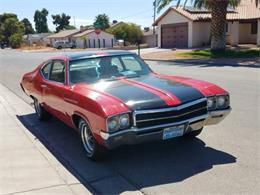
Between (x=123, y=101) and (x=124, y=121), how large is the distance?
288 millimetres

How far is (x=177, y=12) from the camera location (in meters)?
43.9

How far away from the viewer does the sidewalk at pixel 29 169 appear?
4723 millimetres

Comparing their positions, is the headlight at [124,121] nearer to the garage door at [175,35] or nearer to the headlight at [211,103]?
the headlight at [211,103]

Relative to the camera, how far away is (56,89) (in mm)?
6680

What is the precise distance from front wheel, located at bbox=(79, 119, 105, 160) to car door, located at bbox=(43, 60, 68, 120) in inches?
27.0

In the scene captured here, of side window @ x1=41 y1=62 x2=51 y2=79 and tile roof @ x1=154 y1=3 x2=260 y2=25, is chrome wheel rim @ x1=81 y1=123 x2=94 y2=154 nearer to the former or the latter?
side window @ x1=41 y1=62 x2=51 y2=79

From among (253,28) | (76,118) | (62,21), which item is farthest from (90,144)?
(62,21)

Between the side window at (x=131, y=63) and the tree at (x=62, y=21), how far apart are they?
12886cm

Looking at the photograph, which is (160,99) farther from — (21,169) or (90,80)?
(21,169)

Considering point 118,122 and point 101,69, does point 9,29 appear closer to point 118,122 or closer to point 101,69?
point 101,69

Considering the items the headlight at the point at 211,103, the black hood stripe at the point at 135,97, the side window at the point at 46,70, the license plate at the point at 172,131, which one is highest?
the side window at the point at 46,70

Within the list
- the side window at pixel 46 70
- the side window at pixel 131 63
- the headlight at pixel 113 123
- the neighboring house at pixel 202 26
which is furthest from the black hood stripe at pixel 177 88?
the neighboring house at pixel 202 26

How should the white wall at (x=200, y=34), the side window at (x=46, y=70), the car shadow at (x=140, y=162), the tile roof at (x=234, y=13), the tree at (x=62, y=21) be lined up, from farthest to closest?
the tree at (x=62, y=21), the white wall at (x=200, y=34), the tile roof at (x=234, y=13), the side window at (x=46, y=70), the car shadow at (x=140, y=162)

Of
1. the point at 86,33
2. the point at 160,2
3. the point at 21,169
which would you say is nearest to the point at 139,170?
the point at 21,169
